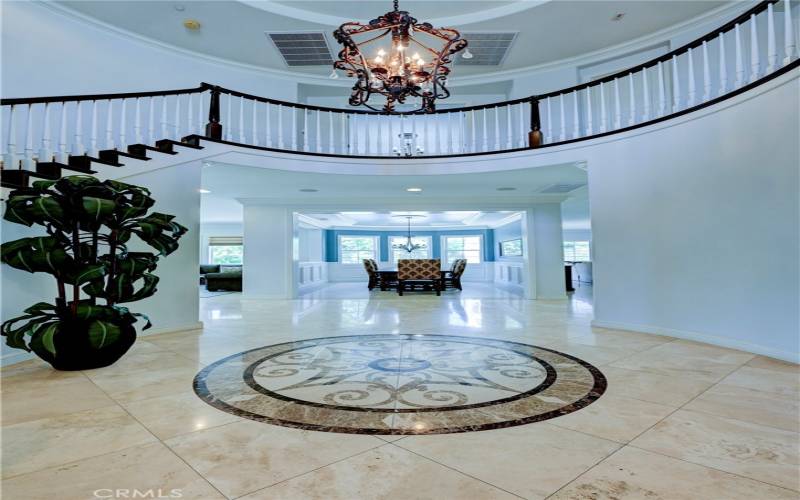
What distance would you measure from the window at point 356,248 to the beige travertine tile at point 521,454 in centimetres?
1334

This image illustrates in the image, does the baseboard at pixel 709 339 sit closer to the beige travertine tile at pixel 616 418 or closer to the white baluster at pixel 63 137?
the beige travertine tile at pixel 616 418

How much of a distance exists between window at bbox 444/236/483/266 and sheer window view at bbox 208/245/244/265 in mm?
8241

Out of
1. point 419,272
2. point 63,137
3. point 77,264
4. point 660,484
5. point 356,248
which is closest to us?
point 660,484

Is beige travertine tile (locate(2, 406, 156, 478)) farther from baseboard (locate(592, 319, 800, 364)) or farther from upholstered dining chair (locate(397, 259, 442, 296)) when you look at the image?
upholstered dining chair (locate(397, 259, 442, 296))

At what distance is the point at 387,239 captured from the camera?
15375 mm

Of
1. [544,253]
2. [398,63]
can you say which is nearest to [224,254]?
[544,253]

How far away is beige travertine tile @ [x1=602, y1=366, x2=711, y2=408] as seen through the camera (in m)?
2.21

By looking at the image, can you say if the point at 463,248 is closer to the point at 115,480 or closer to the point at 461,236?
the point at 461,236

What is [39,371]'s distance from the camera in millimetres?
2908

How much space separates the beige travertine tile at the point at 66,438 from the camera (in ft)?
5.10

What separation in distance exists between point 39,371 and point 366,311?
4.04m

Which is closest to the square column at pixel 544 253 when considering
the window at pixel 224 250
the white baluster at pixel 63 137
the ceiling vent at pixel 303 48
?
the ceiling vent at pixel 303 48

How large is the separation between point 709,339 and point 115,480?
14.9 feet

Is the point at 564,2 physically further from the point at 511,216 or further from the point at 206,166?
the point at 511,216
